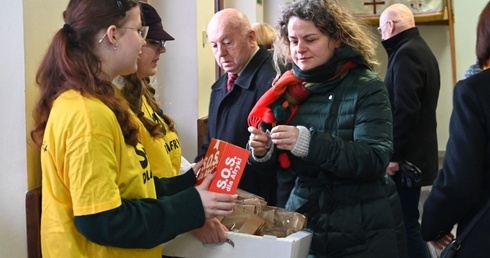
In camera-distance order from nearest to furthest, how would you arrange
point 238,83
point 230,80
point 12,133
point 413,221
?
point 12,133 < point 238,83 < point 230,80 < point 413,221

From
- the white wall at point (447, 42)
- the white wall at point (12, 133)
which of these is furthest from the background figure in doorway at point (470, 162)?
the white wall at point (447, 42)

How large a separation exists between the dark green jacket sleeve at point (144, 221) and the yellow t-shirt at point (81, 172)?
0.03 meters

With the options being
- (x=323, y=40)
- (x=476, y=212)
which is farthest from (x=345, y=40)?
(x=476, y=212)

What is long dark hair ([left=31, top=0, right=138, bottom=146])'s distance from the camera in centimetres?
144

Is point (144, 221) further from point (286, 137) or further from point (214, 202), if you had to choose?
point (286, 137)

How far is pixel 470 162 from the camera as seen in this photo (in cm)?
173

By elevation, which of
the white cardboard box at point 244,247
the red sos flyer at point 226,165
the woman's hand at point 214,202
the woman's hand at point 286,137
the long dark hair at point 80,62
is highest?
the long dark hair at point 80,62

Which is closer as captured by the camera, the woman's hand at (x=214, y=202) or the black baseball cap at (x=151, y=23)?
the woman's hand at (x=214, y=202)

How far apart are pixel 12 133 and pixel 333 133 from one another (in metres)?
0.92

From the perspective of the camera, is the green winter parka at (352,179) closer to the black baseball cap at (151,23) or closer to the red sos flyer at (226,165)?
the red sos flyer at (226,165)

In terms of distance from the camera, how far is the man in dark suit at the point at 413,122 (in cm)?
345

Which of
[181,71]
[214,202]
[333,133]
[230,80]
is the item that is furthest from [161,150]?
[181,71]

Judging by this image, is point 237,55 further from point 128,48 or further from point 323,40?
point 128,48

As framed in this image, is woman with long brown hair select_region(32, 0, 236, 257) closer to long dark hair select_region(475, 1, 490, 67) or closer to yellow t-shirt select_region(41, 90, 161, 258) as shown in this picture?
yellow t-shirt select_region(41, 90, 161, 258)
